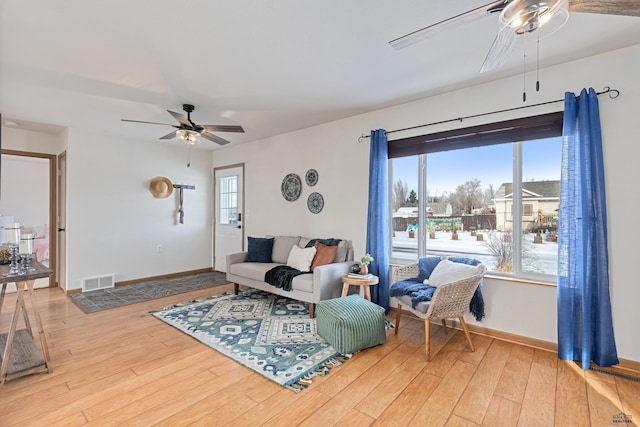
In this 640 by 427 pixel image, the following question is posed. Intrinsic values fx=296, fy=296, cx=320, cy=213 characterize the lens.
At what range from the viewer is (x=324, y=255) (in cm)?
388

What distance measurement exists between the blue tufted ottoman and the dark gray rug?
114 inches

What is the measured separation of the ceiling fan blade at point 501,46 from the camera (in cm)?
167

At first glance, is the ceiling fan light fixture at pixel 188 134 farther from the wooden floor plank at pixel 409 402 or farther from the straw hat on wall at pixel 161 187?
the wooden floor plank at pixel 409 402

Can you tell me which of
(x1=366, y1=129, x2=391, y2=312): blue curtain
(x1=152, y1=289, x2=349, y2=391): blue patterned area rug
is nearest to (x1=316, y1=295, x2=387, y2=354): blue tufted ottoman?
(x1=152, y1=289, x2=349, y2=391): blue patterned area rug

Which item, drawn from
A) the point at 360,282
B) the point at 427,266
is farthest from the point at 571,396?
the point at 360,282

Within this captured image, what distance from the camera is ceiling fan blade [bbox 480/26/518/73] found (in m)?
1.67

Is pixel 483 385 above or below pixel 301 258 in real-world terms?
below

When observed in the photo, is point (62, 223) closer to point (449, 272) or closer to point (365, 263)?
point (365, 263)

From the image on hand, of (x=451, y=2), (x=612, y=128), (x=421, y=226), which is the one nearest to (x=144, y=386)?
(x=421, y=226)

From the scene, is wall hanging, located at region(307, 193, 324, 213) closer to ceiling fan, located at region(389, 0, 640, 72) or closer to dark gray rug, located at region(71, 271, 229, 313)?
dark gray rug, located at region(71, 271, 229, 313)

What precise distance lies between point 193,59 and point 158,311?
302 centimetres

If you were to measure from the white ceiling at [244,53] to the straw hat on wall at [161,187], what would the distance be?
5.91ft

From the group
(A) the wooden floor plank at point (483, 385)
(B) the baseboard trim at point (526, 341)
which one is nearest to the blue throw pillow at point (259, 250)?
(B) the baseboard trim at point (526, 341)

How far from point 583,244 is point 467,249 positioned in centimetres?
106
